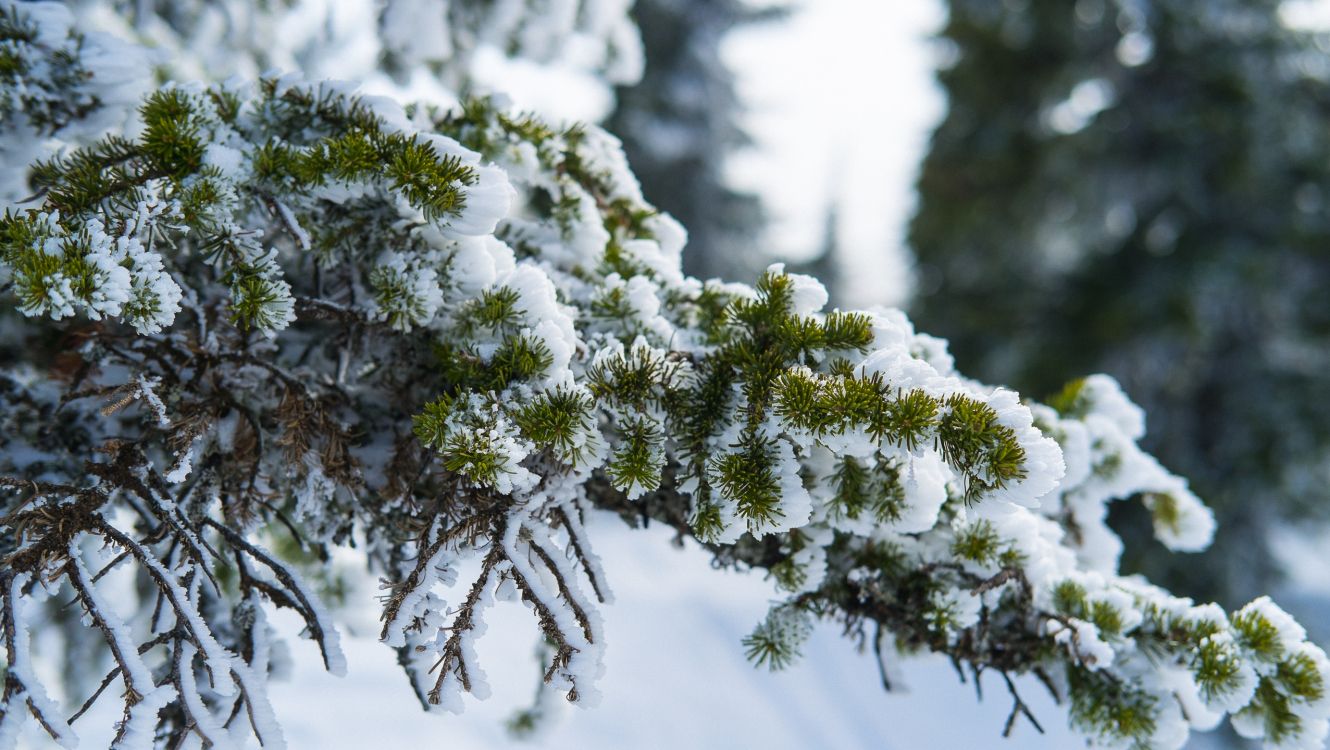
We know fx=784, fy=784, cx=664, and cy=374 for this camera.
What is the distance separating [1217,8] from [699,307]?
8111 millimetres

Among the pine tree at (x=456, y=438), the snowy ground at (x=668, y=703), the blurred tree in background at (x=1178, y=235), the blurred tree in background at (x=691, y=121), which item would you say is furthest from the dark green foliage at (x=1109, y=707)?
the blurred tree in background at (x=691, y=121)

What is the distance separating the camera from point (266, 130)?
1.66 metres

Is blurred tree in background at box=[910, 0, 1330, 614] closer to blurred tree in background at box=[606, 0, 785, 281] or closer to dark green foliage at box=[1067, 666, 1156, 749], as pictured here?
blurred tree in background at box=[606, 0, 785, 281]

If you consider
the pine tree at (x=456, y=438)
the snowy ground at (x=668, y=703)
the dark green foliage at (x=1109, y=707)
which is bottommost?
the dark green foliage at (x=1109, y=707)

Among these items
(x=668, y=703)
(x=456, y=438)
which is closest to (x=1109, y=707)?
(x=456, y=438)

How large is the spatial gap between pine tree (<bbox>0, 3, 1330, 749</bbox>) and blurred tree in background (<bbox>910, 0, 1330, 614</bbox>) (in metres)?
6.33

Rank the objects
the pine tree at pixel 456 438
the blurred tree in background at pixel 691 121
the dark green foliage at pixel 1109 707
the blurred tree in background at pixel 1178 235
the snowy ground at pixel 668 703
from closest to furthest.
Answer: the pine tree at pixel 456 438, the dark green foliage at pixel 1109 707, the snowy ground at pixel 668 703, the blurred tree in background at pixel 1178 235, the blurred tree in background at pixel 691 121

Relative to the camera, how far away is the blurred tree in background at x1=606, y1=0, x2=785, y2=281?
38.8ft

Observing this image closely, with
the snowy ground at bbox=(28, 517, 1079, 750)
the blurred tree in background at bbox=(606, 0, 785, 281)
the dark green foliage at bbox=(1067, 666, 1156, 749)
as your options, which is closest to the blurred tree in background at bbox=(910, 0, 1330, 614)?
the snowy ground at bbox=(28, 517, 1079, 750)

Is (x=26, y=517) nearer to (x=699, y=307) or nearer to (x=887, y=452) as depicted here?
(x=699, y=307)

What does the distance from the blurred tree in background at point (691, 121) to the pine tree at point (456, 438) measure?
34.2 feet

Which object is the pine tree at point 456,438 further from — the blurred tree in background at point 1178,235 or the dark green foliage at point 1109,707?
the blurred tree in background at point 1178,235

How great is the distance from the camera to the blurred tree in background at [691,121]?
11828 mm

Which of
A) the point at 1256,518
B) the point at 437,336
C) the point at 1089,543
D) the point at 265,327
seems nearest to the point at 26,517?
the point at 265,327
